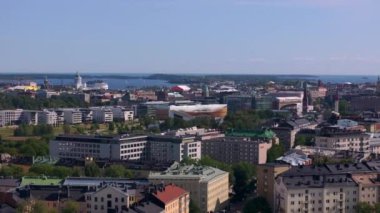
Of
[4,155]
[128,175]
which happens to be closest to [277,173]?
[128,175]

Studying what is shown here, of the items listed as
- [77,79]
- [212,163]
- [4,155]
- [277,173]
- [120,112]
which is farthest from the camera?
[77,79]

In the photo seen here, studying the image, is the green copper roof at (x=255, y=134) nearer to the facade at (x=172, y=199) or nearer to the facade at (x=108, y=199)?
the facade at (x=172, y=199)

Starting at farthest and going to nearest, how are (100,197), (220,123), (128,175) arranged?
1. (220,123)
2. (128,175)
3. (100,197)

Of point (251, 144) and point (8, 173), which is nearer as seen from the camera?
point (8, 173)

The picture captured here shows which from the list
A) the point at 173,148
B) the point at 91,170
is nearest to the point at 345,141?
the point at 173,148

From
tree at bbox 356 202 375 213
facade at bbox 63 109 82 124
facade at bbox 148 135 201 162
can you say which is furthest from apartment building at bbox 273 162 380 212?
facade at bbox 63 109 82 124

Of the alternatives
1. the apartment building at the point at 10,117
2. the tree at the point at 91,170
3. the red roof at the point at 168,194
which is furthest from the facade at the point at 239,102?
the red roof at the point at 168,194

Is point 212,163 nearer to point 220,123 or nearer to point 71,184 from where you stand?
point 71,184
